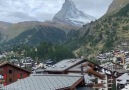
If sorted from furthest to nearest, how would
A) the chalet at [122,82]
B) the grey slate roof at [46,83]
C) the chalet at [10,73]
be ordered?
1. the chalet at [122,82]
2. the chalet at [10,73]
3. the grey slate roof at [46,83]

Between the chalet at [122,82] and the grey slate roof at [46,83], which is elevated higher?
the grey slate roof at [46,83]

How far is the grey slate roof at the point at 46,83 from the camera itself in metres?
18.3

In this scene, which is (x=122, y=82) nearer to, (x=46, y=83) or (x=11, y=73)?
(x=11, y=73)

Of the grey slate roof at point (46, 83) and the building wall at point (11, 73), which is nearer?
the grey slate roof at point (46, 83)

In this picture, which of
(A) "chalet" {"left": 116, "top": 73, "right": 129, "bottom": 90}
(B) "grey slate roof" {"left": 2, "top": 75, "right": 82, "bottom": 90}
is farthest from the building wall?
(B) "grey slate roof" {"left": 2, "top": 75, "right": 82, "bottom": 90}

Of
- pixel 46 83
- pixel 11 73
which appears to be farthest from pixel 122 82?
pixel 46 83

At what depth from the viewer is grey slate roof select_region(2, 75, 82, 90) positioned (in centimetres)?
1828

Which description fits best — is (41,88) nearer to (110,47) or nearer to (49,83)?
(49,83)

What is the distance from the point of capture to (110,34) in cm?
19838

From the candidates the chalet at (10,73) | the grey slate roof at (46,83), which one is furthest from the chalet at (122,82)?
the grey slate roof at (46,83)

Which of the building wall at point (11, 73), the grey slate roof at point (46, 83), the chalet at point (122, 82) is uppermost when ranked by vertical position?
the grey slate roof at point (46, 83)

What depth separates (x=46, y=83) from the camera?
18.8 meters

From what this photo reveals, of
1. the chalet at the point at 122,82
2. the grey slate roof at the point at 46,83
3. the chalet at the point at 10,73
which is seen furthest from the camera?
the chalet at the point at 122,82

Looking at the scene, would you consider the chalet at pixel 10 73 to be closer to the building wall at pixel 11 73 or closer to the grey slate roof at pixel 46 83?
the building wall at pixel 11 73
